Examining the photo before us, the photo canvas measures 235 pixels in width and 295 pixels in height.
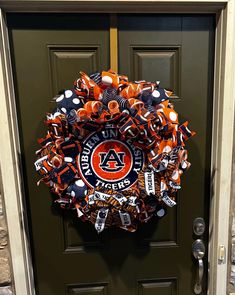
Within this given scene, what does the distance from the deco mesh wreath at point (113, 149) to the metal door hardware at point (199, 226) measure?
1.10 feet

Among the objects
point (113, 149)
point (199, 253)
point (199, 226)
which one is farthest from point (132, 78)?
point (199, 253)

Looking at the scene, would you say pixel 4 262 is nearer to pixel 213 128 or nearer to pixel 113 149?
pixel 113 149

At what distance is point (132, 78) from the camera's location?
1.42 meters

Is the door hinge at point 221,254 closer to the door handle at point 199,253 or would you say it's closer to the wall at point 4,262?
the door handle at point 199,253

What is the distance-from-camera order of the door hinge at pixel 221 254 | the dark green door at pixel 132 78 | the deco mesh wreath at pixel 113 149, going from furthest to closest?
1. the door hinge at pixel 221 254
2. the dark green door at pixel 132 78
3. the deco mesh wreath at pixel 113 149

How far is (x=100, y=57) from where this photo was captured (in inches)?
54.7

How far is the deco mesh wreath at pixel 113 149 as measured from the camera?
3.93 feet

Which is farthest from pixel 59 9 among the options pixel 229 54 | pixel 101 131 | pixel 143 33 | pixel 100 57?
pixel 229 54

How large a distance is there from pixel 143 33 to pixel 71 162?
693mm

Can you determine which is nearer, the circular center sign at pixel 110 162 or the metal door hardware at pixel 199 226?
the circular center sign at pixel 110 162

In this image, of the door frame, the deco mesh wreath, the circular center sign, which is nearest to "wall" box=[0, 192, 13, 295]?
the door frame

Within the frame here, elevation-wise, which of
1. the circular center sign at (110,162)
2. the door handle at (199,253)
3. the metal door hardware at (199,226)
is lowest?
the door handle at (199,253)

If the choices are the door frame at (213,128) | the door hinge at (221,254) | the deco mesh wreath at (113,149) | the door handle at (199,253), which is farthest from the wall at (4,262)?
the door hinge at (221,254)

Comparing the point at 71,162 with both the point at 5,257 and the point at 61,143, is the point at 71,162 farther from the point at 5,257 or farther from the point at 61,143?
the point at 5,257
